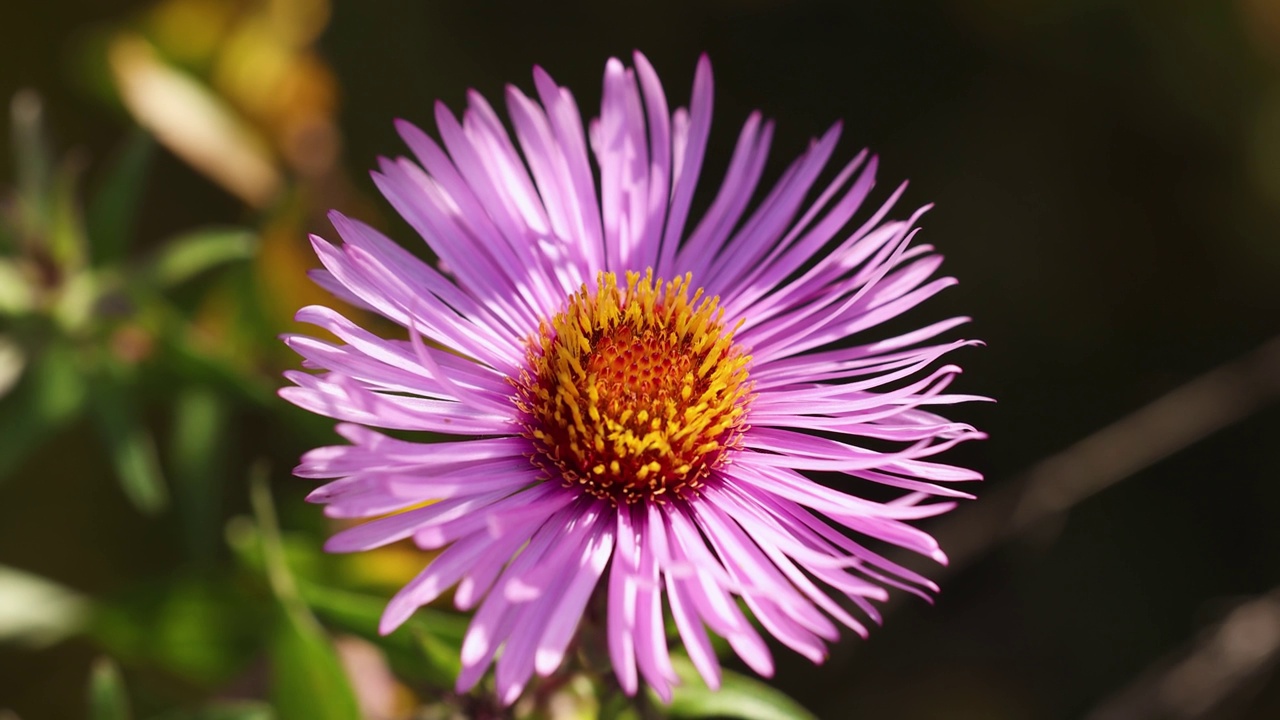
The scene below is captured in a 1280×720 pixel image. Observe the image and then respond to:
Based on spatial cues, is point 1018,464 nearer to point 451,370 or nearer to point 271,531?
point 451,370

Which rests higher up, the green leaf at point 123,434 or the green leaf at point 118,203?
the green leaf at point 118,203

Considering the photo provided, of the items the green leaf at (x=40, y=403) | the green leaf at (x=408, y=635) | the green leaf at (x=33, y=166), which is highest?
the green leaf at (x=33, y=166)

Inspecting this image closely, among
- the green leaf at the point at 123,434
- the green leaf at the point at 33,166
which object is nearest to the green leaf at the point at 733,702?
the green leaf at the point at 123,434

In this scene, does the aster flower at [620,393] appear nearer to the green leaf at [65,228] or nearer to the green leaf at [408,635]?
the green leaf at [408,635]

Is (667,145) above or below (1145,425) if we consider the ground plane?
above

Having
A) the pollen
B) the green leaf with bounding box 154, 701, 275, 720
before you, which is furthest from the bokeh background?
the pollen

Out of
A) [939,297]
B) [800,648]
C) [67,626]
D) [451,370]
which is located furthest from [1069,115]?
[67,626]

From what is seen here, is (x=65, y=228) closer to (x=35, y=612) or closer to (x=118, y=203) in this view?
(x=118, y=203)
